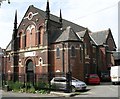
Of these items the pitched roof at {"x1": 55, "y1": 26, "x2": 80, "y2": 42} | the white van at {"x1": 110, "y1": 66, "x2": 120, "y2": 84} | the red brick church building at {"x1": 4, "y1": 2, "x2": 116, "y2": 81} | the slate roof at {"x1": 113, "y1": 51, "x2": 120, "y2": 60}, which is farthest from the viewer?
the slate roof at {"x1": 113, "y1": 51, "x2": 120, "y2": 60}

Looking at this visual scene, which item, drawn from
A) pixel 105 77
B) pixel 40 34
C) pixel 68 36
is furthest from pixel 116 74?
pixel 40 34

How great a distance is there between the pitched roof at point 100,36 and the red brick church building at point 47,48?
22.5 inches

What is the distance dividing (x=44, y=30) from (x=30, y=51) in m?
5.43

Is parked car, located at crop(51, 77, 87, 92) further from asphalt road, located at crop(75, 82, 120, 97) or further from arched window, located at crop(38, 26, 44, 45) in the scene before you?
arched window, located at crop(38, 26, 44, 45)

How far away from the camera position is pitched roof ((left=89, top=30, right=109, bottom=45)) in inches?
2164

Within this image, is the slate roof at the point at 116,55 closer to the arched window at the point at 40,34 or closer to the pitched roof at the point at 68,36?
the pitched roof at the point at 68,36

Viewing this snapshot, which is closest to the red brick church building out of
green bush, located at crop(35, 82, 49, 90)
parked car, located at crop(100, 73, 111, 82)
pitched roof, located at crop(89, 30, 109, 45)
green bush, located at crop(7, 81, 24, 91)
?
pitched roof, located at crop(89, 30, 109, 45)

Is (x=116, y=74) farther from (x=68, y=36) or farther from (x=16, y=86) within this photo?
(x=16, y=86)

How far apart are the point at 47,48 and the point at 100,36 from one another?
641 inches

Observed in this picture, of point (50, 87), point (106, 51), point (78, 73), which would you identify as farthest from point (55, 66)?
point (50, 87)

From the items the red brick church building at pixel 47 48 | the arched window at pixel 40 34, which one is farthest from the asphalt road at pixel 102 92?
the arched window at pixel 40 34

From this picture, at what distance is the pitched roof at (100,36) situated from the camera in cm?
5496

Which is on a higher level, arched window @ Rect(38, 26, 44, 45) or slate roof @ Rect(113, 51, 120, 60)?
Result: arched window @ Rect(38, 26, 44, 45)

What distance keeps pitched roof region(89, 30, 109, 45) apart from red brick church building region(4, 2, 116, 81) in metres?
0.57
